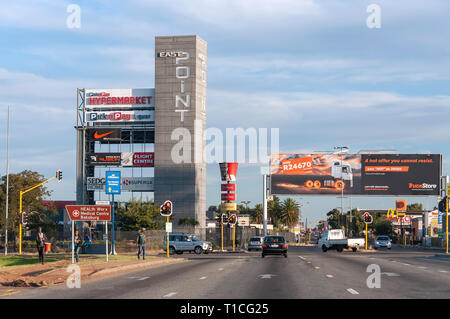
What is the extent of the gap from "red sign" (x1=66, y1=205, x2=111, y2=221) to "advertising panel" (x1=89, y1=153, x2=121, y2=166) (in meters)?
70.9

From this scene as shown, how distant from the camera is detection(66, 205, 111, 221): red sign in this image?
Result: 32.4m

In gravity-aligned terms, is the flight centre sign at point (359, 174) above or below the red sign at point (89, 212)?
above

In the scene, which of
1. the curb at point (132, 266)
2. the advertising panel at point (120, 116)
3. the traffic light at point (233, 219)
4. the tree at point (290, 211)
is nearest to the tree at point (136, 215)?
the traffic light at point (233, 219)

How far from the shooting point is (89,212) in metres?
32.8

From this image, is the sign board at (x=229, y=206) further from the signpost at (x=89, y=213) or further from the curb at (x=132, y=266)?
the signpost at (x=89, y=213)

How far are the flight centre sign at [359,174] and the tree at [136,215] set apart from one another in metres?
22.5

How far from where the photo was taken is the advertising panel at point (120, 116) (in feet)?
341

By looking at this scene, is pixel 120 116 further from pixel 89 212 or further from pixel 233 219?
pixel 89 212

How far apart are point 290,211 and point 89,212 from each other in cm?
11667

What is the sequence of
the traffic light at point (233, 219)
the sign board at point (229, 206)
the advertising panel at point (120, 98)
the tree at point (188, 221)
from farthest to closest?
the sign board at point (229, 206) < the advertising panel at point (120, 98) < the tree at point (188, 221) < the traffic light at point (233, 219)

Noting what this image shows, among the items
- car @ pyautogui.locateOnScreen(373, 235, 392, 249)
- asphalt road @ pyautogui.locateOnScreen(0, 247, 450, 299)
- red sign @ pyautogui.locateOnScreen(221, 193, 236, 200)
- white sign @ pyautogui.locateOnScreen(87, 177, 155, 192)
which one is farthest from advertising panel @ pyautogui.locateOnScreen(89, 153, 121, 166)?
asphalt road @ pyautogui.locateOnScreen(0, 247, 450, 299)

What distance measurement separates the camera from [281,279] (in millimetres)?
22734

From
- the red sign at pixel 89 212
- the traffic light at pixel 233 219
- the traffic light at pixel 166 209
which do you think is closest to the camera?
the red sign at pixel 89 212
